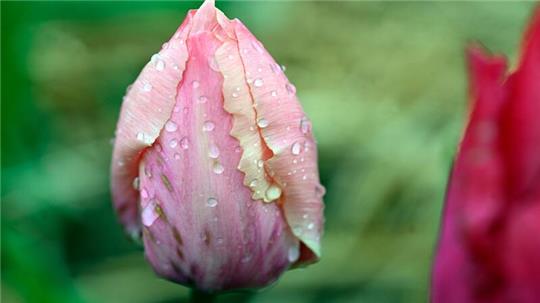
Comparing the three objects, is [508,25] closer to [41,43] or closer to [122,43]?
[122,43]

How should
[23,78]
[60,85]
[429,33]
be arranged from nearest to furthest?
[23,78] < [60,85] < [429,33]

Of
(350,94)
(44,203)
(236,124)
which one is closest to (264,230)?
(236,124)

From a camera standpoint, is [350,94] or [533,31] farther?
[350,94]

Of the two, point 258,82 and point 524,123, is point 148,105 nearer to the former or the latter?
point 258,82

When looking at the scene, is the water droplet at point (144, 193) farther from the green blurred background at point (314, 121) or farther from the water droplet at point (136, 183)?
the green blurred background at point (314, 121)

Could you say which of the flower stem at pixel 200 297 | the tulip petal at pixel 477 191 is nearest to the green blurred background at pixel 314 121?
the flower stem at pixel 200 297

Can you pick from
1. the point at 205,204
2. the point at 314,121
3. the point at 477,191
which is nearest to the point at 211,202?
the point at 205,204

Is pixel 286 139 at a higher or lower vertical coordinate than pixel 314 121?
higher

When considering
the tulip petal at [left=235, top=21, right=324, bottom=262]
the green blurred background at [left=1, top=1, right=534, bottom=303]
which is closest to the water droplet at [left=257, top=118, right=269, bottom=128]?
the tulip petal at [left=235, top=21, right=324, bottom=262]
